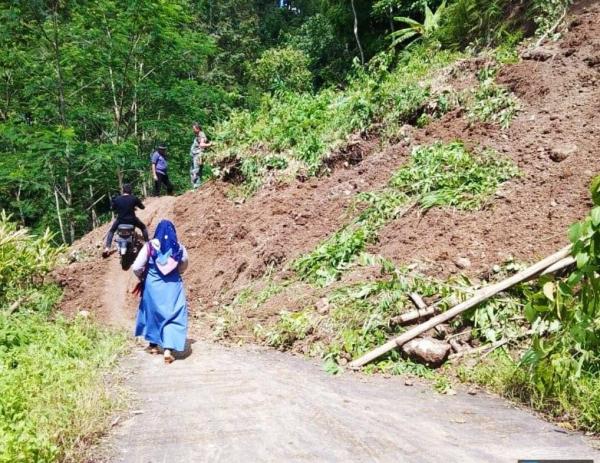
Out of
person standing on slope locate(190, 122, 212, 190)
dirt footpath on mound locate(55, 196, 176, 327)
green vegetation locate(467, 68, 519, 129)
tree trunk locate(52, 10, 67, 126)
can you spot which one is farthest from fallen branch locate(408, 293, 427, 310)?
tree trunk locate(52, 10, 67, 126)

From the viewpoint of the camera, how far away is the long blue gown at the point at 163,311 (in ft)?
18.5

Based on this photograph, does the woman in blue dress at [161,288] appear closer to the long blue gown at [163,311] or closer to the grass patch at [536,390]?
the long blue gown at [163,311]

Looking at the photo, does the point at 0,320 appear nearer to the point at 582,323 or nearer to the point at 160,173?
the point at 582,323

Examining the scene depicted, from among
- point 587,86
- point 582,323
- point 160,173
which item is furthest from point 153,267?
point 160,173

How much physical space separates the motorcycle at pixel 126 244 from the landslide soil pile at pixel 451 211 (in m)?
0.36

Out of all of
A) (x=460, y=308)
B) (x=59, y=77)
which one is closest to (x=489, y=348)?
(x=460, y=308)

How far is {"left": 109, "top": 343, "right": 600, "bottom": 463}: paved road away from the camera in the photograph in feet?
10.1

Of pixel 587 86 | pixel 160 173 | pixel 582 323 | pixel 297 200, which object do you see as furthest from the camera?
pixel 160 173

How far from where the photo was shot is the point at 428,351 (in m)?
4.71

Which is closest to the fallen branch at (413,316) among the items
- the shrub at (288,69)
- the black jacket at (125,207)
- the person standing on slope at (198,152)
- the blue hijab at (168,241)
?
the blue hijab at (168,241)

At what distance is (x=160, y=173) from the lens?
14.2 m

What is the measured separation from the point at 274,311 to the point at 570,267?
332 centimetres

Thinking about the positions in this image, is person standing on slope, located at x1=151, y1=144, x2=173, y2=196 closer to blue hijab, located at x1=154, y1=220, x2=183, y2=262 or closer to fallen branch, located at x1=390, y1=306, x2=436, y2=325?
blue hijab, located at x1=154, y1=220, x2=183, y2=262

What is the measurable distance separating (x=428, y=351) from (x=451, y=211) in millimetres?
2523
